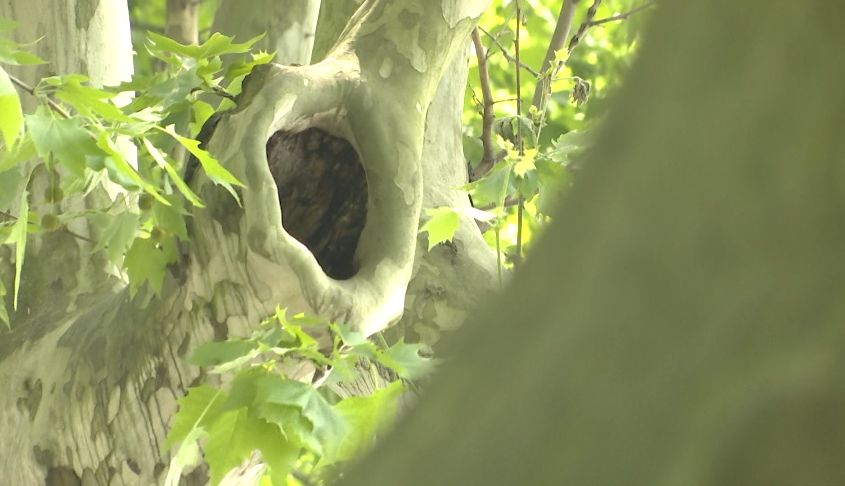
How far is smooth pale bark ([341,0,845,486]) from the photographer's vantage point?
18 cm

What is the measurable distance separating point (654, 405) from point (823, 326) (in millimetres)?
33

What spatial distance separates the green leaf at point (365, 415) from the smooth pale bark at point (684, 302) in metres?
0.66

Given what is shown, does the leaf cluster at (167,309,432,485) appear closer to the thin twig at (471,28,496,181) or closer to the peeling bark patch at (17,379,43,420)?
the peeling bark patch at (17,379,43,420)

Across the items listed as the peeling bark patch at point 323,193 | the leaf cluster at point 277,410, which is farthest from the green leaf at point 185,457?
the peeling bark patch at point 323,193

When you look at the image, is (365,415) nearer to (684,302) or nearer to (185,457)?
(185,457)

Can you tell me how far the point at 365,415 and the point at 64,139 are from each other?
35 cm

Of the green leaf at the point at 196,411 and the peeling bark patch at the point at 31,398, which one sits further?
the peeling bark patch at the point at 31,398

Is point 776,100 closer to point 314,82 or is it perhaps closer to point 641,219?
point 641,219

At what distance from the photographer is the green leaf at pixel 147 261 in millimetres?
958

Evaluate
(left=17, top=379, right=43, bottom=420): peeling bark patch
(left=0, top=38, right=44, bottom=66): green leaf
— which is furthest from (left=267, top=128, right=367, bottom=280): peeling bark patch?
(left=17, top=379, right=43, bottom=420): peeling bark patch

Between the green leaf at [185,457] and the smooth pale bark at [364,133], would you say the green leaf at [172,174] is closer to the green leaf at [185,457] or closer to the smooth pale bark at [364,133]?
the smooth pale bark at [364,133]

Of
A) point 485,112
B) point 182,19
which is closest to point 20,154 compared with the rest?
point 485,112

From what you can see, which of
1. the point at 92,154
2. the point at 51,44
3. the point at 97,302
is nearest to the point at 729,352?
the point at 92,154

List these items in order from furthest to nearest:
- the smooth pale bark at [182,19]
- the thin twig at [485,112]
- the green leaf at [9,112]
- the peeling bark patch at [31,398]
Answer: the smooth pale bark at [182,19], the thin twig at [485,112], the peeling bark patch at [31,398], the green leaf at [9,112]
